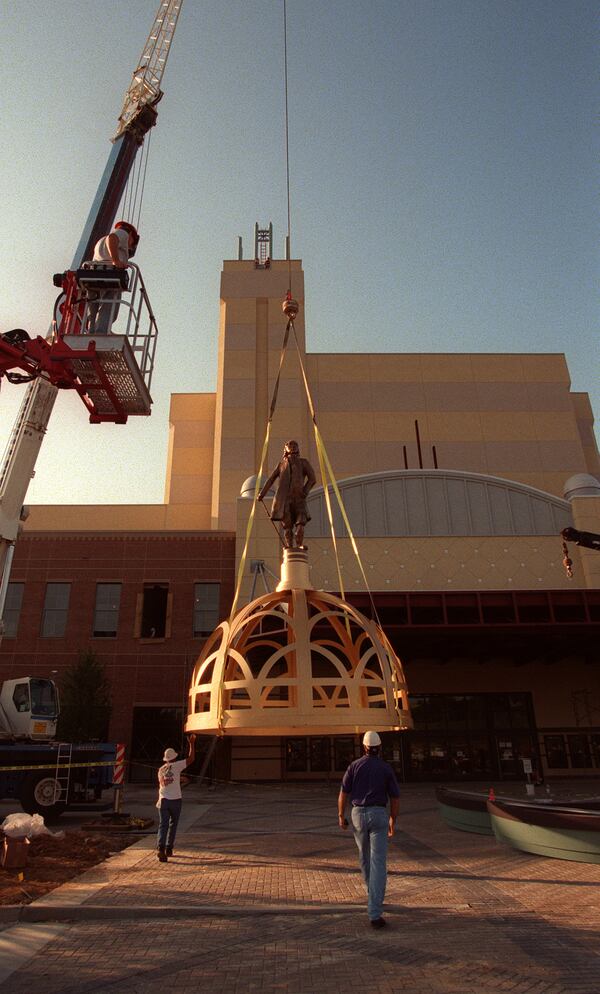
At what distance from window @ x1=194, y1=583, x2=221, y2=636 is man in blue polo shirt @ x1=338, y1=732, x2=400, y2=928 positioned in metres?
22.8

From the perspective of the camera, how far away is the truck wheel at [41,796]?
15.3 meters

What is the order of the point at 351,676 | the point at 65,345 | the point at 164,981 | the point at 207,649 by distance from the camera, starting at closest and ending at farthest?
the point at 164,981, the point at 351,676, the point at 207,649, the point at 65,345

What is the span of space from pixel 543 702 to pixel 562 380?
2494 centimetres

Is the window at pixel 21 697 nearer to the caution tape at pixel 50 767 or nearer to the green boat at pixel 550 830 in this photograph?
the caution tape at pixel 50 767

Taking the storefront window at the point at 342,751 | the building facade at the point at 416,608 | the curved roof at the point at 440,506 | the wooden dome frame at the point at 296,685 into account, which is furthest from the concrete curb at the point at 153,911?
the storefront window at the point at 342,751

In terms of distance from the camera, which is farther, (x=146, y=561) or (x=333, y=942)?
(x=146, y=561)

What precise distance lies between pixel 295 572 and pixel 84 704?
21517mm

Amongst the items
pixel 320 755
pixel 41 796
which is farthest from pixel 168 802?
pixel 320 755

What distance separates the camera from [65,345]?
12883 mm

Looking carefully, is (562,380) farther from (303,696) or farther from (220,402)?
(303,696)

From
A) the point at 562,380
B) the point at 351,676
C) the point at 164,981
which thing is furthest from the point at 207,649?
the point at 562,380

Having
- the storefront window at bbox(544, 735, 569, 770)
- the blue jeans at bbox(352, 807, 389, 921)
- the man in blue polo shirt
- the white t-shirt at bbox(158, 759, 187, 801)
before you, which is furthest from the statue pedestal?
the storefront window at bbox(544, 735, 569, 770)

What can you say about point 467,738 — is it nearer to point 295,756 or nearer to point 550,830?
point 295,756

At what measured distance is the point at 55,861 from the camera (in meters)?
9.77
